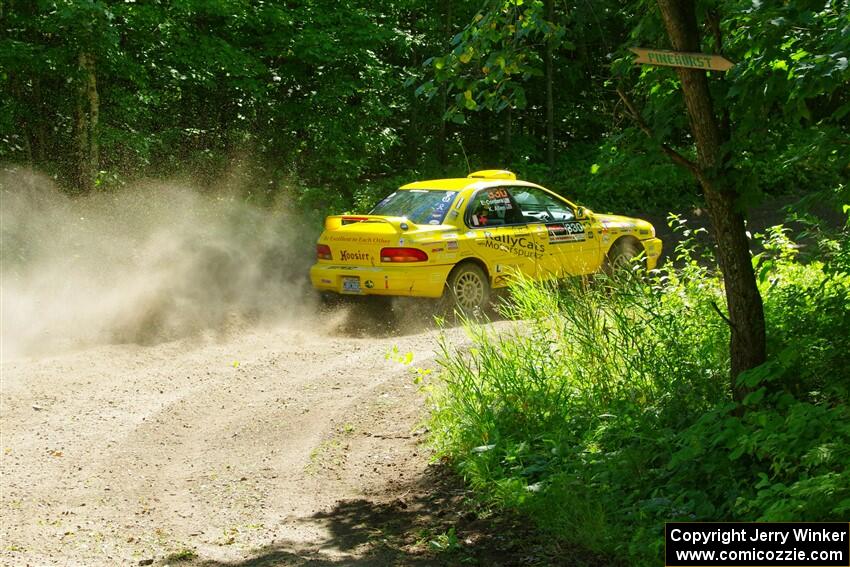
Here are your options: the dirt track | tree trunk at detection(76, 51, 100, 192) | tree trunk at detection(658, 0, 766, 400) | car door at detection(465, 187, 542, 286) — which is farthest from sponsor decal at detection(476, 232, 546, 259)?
tree trunk at detection(76, 51, 100, 192)

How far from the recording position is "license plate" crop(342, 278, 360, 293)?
1284 centimetres

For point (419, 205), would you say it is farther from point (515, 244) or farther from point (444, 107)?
point (444, 107)

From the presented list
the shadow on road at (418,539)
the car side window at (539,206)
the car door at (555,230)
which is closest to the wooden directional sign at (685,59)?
the shadow on road at (418,539)

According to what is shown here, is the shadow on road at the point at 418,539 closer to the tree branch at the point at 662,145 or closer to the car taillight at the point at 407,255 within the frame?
the tree branch at the point at 662,145

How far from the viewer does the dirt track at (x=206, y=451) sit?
21.0 ft

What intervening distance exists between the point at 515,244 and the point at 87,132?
747 centimetres

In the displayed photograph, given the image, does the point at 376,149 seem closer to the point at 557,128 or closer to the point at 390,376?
the point at 557,128

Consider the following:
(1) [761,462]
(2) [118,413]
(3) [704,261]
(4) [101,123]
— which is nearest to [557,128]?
(3) [704,261]

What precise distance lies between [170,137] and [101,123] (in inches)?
72.2

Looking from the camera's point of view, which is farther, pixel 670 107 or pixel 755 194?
pixel 670 107

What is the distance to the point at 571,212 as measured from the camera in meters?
14.1

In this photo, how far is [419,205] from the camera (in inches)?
526

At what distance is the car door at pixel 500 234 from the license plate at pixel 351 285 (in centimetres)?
156

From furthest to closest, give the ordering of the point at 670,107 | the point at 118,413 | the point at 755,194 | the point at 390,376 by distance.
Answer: the point at 390,376 < the point at 118,413 < the point at 670,107 < the point at 755,194
